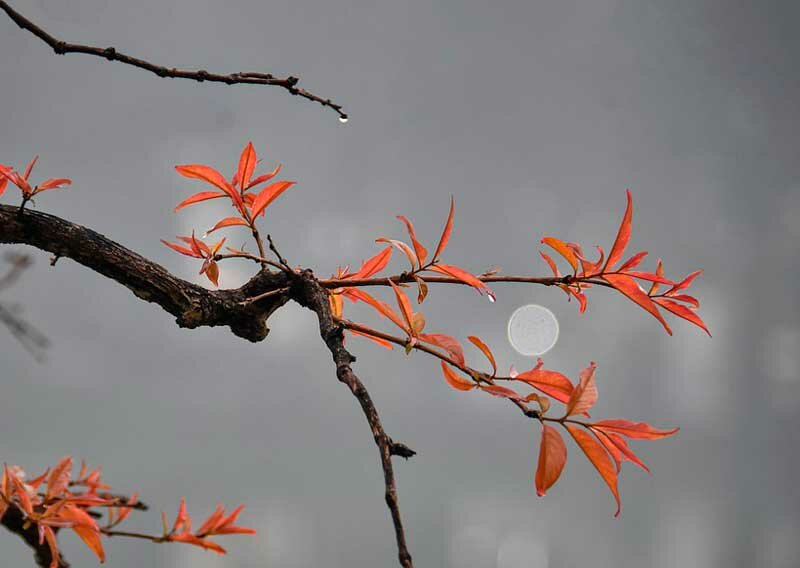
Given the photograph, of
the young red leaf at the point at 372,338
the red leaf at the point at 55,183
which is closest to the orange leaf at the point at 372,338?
the young red leaf at the point at 372,338

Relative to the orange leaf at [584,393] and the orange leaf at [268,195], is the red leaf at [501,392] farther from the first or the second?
the orange leaf at [268,195]

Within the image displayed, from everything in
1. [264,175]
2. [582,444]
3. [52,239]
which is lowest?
[582,444]

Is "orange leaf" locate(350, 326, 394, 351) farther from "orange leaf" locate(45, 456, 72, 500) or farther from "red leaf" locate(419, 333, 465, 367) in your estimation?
"orange leaf" locate(45, 456, 72, 500)

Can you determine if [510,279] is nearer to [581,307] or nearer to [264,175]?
[581,307]

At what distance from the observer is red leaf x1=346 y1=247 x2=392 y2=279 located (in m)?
0.75

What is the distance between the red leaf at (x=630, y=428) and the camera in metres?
0.58

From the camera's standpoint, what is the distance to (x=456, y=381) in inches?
22.8

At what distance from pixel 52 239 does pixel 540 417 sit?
19.6 inches

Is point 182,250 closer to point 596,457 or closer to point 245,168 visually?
point 245,168

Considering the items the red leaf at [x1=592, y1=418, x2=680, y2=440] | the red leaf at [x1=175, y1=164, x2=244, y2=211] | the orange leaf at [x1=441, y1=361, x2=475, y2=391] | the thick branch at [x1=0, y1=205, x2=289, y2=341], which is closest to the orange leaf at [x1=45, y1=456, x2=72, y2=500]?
the thick branch at [x1=0, y1=205, x2=289, y2=341]

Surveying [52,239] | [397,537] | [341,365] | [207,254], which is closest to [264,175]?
[207,254]

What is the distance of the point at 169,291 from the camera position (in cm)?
71

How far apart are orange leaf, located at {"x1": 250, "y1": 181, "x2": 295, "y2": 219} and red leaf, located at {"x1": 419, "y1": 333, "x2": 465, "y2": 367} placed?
7.5 inches

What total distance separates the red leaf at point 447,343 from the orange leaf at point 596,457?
0.33ft
